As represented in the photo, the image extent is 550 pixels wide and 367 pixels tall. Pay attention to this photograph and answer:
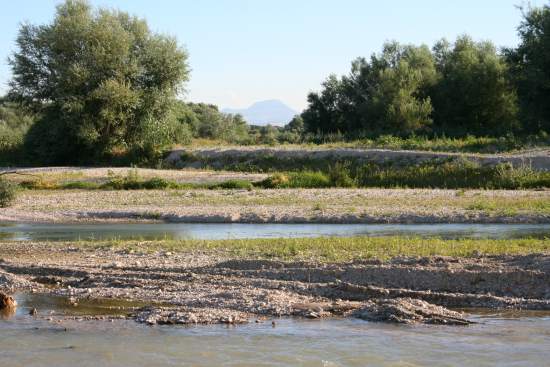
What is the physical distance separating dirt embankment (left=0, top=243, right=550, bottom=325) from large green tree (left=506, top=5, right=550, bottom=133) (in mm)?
35339

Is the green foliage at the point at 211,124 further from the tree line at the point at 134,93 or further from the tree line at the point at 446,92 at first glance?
the tree line at the point at 134,93

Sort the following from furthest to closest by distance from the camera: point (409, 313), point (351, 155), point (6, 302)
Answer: point (351, 155) → point (6, 302) → point (409, 313)

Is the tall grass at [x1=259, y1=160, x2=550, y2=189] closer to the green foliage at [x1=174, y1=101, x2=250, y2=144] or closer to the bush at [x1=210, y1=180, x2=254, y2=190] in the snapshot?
the bush at [x1=210, y1=180, x2=254, y2=190]

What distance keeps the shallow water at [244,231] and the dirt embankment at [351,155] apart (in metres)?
12.6

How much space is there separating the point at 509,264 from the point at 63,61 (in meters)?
41.1

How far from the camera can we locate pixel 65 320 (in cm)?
1297

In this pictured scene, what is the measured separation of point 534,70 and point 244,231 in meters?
29.9

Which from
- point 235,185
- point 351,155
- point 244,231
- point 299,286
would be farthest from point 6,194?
point 299,286

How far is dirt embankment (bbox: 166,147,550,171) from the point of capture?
37.0m

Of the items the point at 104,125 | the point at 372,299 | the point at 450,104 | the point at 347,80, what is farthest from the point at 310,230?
the point at 347,80

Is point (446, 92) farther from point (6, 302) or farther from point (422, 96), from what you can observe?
point (6, 302)

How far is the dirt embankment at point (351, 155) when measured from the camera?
1457 inches

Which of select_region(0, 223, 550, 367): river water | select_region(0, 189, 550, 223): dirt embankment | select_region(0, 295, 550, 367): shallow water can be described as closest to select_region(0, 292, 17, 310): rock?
select_region(0, 223, 550, 367): river water

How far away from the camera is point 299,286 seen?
1430cm
